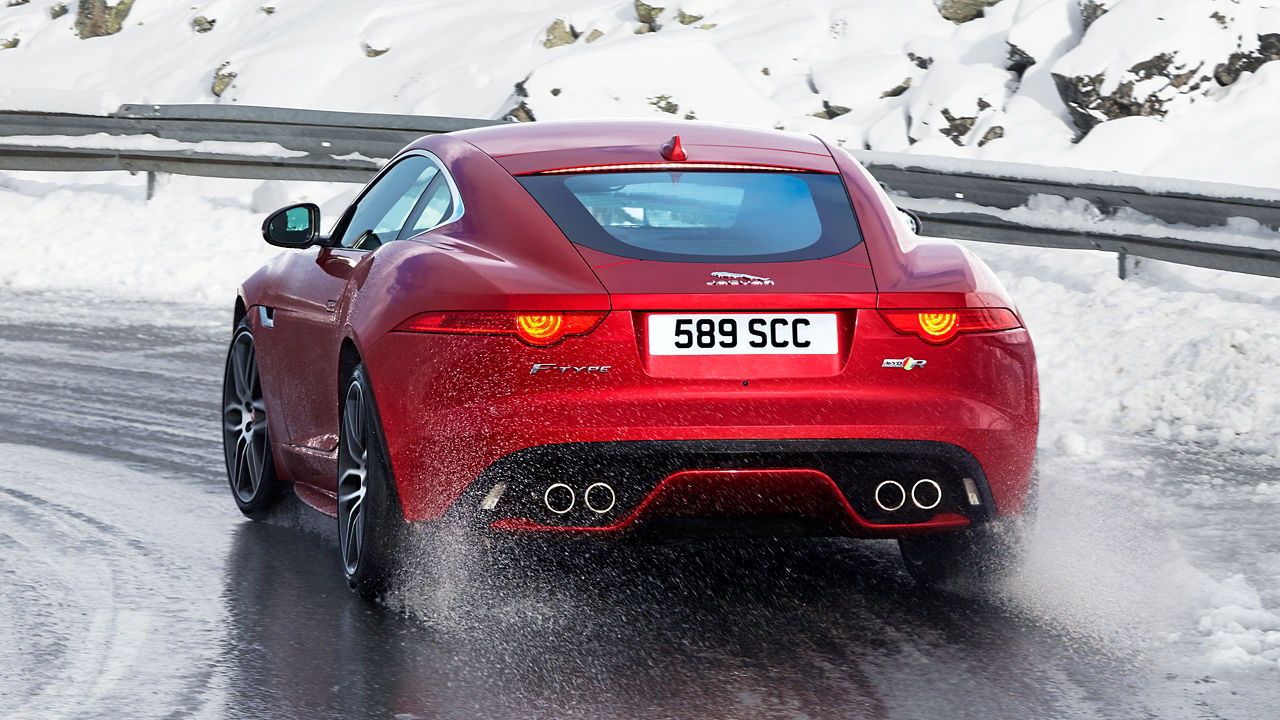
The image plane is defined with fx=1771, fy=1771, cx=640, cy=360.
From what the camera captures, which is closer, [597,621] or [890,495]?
[890,495]

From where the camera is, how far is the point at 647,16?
2188cm

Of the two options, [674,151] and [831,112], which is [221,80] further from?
[674,151]

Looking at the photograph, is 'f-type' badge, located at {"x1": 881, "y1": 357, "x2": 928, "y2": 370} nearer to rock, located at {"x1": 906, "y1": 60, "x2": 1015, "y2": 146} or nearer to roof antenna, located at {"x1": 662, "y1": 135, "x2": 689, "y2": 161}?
roof antenna, located at {"x1": 662, "y1": 135, "x2": 689, "y2": 161}

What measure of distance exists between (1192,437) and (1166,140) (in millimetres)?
7829

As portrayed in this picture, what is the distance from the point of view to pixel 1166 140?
15820mm

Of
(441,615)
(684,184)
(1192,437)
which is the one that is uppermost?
(684,184)

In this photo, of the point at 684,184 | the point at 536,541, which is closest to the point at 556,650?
the point at 536,541

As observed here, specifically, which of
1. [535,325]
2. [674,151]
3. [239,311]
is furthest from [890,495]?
[239,311]

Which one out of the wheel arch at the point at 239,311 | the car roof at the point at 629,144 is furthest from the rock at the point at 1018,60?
the car roof at the point at 629,144

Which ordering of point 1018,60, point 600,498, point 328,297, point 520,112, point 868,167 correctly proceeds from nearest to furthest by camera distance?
point 600,498, point 328,297, point 868,167, point 520,112, point 1018,60

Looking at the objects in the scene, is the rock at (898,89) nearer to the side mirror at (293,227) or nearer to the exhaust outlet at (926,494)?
the side mirror at (293,227)

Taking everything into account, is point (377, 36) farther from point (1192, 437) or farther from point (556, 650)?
point (556, 650)

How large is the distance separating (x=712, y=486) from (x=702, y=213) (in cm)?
90

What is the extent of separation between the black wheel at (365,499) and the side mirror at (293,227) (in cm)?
91
